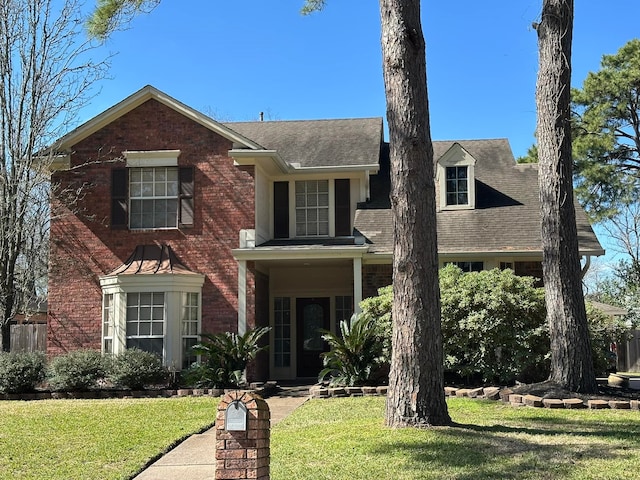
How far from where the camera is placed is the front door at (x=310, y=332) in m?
19.2

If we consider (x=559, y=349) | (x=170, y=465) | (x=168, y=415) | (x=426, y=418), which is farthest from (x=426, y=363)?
(x=168, y=415)

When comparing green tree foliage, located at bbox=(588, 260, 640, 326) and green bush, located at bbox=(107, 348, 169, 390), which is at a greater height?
green tree foliage, located at bbox=(588, 260, 640, 326)

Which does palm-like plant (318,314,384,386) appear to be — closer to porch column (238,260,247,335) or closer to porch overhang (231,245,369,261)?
porch overhang (231,245,369,261)

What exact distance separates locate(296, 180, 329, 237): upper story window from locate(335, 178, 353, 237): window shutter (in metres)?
0.28

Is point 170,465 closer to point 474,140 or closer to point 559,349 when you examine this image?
point 559,349

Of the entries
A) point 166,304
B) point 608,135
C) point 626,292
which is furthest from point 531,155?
point 166,304

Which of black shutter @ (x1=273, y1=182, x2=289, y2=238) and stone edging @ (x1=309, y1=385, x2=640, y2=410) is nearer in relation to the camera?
stone edging @ (x1=309, y1=385, x2=640, y2=410)

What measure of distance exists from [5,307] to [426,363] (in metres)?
10.8

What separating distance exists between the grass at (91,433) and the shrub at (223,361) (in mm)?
1257

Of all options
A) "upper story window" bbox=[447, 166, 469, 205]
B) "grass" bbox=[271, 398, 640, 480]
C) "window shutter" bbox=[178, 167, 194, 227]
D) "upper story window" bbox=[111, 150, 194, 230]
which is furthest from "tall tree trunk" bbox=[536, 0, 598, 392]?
"upper story window" bbox=[111, 150, 194, 230]

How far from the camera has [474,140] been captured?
2228 centimetres

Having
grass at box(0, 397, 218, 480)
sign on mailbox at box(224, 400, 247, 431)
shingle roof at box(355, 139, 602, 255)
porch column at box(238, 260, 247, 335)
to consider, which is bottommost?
grass at box(0, 397, 218, 480)

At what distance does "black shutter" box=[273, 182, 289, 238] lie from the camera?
18630 mm

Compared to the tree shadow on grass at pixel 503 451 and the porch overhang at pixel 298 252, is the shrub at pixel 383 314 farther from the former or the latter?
the tree shadow on grass at pixel 503 451
